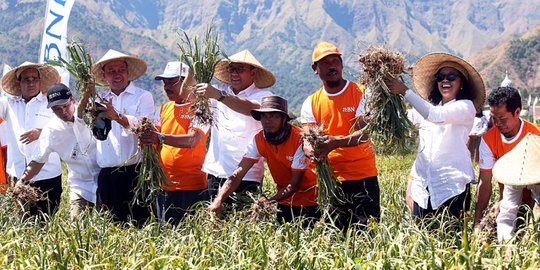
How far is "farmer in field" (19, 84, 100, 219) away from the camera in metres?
5.98

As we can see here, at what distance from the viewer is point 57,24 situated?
10555mm

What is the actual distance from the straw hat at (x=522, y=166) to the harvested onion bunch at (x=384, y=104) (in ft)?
2.46

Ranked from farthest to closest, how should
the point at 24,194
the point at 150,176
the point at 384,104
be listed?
the point at 24,194
the point at 150,176
the point at 384,104

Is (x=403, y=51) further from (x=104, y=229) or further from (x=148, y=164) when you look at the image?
(x=104, y=229)

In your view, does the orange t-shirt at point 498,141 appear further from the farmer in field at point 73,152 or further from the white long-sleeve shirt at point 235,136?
the farmer in field at point 73,152

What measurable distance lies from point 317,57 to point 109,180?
7.57 ft

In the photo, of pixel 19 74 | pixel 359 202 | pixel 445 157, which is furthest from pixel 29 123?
pixel 445 157

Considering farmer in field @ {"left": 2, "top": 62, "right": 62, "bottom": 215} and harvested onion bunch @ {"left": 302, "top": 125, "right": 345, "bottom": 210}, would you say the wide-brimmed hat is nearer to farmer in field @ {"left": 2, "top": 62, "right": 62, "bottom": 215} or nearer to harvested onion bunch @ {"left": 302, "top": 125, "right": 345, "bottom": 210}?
harvested onion bunch @ {"left": 302, "top": 125, "right": 345, "bottom": 210}

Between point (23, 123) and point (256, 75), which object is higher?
point (256, 75)

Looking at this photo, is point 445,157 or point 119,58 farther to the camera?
point 119,58

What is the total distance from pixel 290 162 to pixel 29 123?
3.06m

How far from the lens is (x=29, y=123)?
6750mm

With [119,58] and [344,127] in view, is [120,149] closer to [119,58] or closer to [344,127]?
[119,58]

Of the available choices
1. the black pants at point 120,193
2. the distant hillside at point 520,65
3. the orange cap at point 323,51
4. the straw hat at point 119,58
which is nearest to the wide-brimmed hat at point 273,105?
the orange cap at point 323,51
